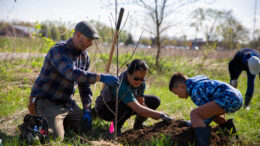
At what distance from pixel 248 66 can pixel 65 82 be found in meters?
3.81

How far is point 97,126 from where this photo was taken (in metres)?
3.06

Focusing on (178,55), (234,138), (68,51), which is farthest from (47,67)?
(178,55)

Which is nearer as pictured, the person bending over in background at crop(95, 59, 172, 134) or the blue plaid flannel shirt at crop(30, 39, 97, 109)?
the blue plaid flannel shirt at crop(30, 39, 97, 109)

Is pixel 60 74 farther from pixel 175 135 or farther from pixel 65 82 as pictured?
pixel 175 135

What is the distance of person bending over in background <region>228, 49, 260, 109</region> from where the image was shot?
410cm

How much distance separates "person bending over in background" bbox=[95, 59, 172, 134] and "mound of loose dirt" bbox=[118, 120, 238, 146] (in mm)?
153

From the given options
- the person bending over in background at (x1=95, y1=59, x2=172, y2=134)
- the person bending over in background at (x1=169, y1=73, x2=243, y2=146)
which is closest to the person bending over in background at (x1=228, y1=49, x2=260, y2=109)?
the person bending over in background at (x1=169, y1=73, x2=243, y2=146)

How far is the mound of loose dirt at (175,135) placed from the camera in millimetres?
2227

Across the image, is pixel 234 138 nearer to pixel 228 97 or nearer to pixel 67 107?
pixel 228 97

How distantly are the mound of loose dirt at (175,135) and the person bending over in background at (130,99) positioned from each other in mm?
153

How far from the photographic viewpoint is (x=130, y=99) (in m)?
2.53

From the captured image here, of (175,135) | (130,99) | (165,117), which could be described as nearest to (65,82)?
(130,99)

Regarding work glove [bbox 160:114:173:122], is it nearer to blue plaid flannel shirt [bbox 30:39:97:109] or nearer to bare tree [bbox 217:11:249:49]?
blue plaid flannel shirt [bbox 30:39:97:109]

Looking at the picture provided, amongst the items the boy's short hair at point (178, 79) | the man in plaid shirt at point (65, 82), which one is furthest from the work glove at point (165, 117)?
the man in plaid shirt at point (65, 82)
